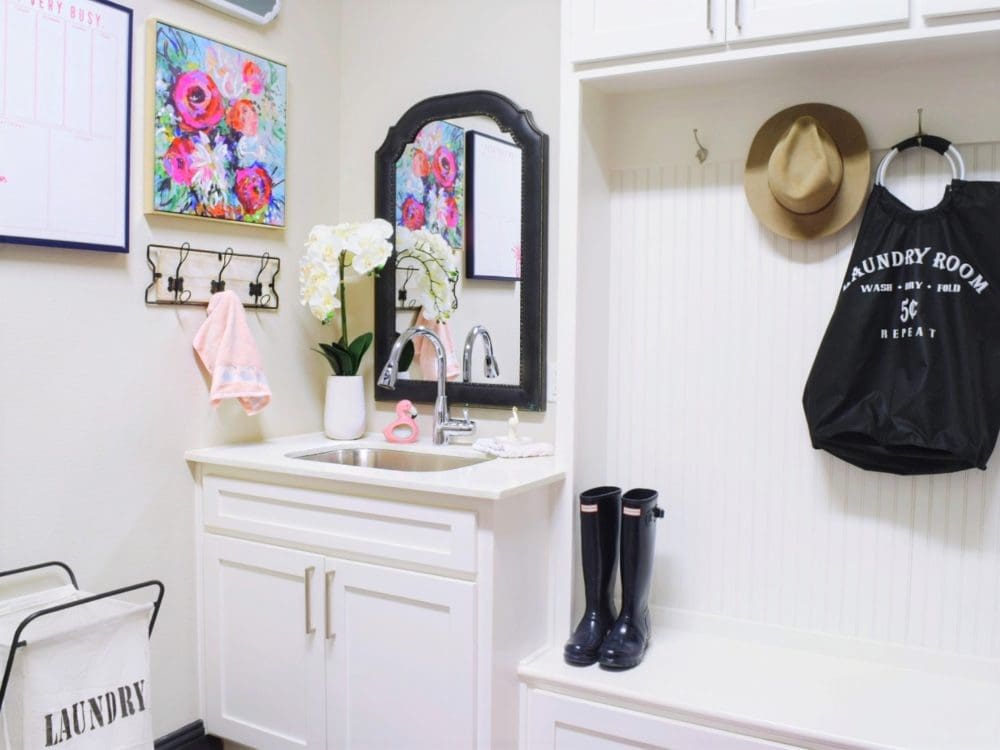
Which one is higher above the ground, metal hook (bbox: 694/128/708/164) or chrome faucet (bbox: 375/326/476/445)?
metal hook (bbox: 694/128/708/164)

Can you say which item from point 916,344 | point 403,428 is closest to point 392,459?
point 403,428

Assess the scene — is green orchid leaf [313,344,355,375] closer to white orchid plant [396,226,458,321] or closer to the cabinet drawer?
white orchid plant [396,226,458,321]

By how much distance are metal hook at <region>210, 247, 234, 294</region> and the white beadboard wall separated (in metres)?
1.05

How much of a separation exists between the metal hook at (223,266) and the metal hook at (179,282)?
9 cm

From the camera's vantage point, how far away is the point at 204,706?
242cm

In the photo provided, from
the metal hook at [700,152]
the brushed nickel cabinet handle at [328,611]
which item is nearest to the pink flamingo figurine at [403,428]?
the brushed nickel cabinet handle at [328,611]

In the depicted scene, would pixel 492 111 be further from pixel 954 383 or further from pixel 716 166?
pixel 954 383

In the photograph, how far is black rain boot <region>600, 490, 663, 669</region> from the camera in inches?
79.7

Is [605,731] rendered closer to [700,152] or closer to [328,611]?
[328,611]

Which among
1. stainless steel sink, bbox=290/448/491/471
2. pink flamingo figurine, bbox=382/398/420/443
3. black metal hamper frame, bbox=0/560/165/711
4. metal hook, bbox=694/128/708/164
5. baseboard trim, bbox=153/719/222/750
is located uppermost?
metal hook, bbox=694/128/708/164

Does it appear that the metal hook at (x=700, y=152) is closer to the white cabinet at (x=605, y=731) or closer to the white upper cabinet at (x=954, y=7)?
the white upper cabinet at (x=954, y=7)

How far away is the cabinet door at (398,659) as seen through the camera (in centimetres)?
197

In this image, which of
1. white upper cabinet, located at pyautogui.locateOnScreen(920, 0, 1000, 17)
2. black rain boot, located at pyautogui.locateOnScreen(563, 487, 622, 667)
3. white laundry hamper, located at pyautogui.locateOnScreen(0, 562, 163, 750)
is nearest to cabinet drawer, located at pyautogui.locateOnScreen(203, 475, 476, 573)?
black rain boot, located at pyautogui.locateOnScreen(563, 487, 622, 667)

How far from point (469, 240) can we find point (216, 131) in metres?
0.75
